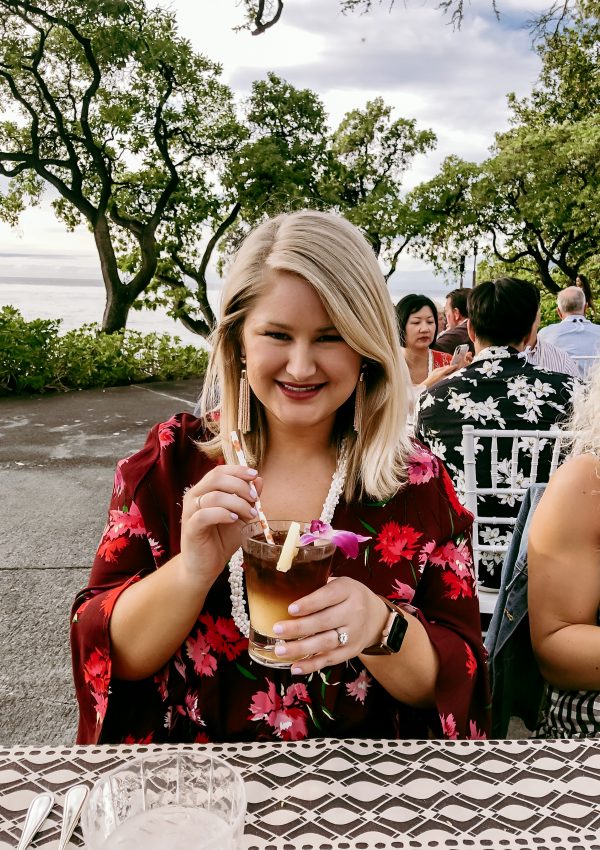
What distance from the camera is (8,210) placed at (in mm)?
15812

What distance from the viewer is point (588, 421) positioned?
5.87ft

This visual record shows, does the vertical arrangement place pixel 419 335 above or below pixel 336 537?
above

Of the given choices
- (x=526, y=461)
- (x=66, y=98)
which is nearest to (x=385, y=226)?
(x=66, y=98)

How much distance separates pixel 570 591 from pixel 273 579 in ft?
2.78

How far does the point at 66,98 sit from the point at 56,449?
9296 mm

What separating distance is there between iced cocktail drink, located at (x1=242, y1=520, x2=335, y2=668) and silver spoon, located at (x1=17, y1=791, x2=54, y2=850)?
1.19 ft

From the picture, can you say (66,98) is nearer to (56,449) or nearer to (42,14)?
(42,14)

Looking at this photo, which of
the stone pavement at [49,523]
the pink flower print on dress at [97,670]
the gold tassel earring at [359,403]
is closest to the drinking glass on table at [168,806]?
the pink flower print on dress at [97,670]

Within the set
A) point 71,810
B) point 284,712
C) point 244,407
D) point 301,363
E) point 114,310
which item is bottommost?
point 284,712

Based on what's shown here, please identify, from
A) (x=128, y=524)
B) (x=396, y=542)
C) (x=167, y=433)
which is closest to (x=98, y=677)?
(x=128, y=524)

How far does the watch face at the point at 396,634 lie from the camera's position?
49.4 inches

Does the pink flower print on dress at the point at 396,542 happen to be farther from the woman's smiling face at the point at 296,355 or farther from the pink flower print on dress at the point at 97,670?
the pink flower print on dress at the point at 97,670

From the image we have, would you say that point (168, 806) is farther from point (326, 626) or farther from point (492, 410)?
point (492, 410)

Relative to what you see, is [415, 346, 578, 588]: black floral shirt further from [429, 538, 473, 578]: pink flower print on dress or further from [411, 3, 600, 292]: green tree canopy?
[411, 3, 600, 292]: green tree canopy
